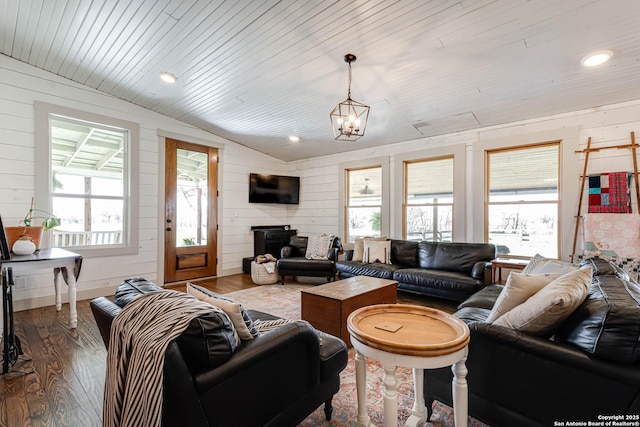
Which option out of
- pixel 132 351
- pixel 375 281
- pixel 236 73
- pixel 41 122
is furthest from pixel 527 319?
pixel 41 122

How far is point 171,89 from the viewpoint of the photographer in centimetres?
402

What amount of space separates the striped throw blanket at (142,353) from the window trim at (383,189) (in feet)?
14.8

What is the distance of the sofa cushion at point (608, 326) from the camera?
45.8 inches

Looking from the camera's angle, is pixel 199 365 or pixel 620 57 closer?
pixel 199 365

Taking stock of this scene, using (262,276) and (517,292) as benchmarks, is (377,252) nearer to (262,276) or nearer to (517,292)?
(262,276)

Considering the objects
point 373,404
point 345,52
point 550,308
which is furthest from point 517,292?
point 345,52

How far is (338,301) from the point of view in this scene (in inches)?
106

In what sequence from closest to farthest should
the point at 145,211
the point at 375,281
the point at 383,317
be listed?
1. the point at 383,317
2. the point at 375,281
3. the point at 145,211

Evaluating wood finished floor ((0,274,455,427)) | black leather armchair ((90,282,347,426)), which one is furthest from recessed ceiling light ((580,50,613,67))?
wood finished floor ((0,274,455,427))

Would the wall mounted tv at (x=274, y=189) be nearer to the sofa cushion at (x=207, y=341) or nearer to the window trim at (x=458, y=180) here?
the window trim at (x=458, y=180)

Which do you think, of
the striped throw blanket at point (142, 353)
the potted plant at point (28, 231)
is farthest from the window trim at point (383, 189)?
the striped throw blanket at point (142, 353)

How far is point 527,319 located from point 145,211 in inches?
200

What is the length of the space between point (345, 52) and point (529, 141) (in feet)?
9.49

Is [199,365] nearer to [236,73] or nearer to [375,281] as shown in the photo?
[375,281]
